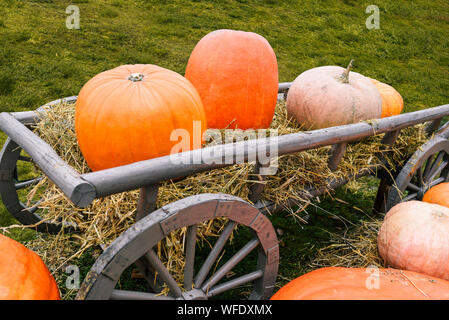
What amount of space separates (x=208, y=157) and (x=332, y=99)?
46.2 inches

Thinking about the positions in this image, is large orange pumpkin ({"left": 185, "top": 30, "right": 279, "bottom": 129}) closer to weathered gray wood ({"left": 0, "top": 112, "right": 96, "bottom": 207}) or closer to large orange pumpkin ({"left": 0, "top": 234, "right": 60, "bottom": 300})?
weathered gray wood ({"left": 0, "top": 112, "right": 96, "bottom": 207})

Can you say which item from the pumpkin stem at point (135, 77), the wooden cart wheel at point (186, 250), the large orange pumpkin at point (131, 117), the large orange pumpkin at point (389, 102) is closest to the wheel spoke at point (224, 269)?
the wooden cart wheel at point (186, 250)

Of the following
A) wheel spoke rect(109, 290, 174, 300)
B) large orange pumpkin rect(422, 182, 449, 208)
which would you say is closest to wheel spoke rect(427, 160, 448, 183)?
large orange pumpkin rect(422, 182, 449, 208)

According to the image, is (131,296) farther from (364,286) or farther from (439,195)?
(439,195)

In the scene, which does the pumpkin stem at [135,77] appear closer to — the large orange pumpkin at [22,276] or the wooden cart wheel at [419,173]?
the large orange pumpkin at [22,276]

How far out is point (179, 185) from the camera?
188 cm

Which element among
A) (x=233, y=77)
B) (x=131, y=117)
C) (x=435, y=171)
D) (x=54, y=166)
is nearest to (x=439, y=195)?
(x=435, y=171)

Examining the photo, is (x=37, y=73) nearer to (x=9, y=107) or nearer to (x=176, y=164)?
(x=9, y=107)

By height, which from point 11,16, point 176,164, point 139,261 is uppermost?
point 11,16

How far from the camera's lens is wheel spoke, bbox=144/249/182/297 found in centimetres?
146

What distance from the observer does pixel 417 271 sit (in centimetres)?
200

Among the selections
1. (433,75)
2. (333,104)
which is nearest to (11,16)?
(333,104)

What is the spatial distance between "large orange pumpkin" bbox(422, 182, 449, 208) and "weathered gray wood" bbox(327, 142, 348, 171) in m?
0.85
